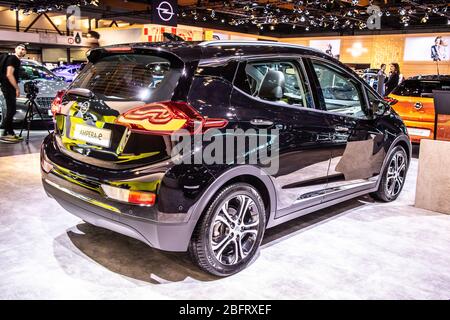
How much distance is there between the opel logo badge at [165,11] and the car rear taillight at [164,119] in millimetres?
7586

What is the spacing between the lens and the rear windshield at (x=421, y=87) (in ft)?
23.0

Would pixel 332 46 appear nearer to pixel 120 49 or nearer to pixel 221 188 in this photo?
pixel 120 49

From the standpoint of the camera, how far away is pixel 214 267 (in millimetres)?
2791

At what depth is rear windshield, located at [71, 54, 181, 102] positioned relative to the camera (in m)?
2.54

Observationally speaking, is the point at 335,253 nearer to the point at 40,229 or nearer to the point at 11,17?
the point at 40,229

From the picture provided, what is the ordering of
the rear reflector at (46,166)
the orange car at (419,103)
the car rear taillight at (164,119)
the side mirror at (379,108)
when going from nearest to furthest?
the car rear taillight at (164,119)
the rear reflector at (46,166)
the side mirror at (379,108)
the orange car at (419,103)

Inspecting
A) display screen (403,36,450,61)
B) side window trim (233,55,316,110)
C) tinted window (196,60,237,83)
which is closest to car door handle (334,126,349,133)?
side window trim (233,55,316,110)

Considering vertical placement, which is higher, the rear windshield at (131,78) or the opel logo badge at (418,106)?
the rear windshield at (131,78)

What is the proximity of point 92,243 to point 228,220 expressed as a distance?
1.17 m

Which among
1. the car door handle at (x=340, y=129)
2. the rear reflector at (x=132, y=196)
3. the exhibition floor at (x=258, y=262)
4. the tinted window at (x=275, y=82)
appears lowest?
the exhibition floor at (x=258, y=262)

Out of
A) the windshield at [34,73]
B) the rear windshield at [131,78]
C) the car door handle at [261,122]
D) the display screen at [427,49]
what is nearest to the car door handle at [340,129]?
the car door handle at [261,122]

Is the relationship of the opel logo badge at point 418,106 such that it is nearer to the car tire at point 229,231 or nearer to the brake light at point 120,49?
the car tire at point 229,231

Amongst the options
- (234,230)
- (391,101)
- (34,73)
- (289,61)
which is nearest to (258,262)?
(234,230)

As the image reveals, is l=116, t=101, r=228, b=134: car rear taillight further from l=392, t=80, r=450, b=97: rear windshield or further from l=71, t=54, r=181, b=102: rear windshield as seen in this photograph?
l=392, t=80, r=450, b=97: rear windshield
